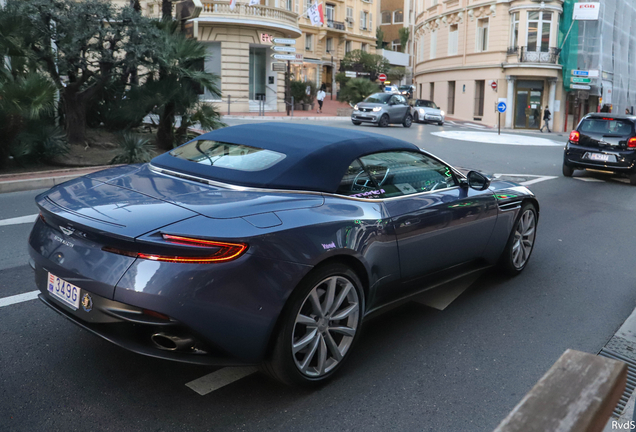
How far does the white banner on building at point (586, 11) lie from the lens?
1560 inches

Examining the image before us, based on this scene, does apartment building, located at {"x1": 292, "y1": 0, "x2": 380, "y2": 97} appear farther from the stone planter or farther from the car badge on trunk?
the car badge on trunk

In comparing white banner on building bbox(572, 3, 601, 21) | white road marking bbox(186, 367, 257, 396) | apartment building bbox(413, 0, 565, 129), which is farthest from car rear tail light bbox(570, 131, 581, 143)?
white banner on building bbox(572, 3, 601, 21)

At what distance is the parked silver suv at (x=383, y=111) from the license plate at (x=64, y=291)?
25737 mm

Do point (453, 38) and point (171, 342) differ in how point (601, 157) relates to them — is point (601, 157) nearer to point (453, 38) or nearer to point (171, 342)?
Result: point (171, 342)

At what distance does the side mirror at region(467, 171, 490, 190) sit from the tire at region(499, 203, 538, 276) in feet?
2.29

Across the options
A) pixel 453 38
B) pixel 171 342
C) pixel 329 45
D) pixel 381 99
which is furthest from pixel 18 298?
pixel 329 45

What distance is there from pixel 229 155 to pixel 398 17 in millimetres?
87686

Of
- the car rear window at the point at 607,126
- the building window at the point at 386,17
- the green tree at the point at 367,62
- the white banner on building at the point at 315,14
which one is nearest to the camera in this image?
the car rear window at the point at 607,126

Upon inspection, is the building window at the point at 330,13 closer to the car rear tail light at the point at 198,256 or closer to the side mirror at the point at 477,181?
the side mirror at the point at 477,181

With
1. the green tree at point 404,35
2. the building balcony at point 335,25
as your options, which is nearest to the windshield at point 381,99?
the building balcony at point 335,25

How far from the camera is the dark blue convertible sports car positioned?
2912 millimetres

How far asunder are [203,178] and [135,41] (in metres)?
9.80

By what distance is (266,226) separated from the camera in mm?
3117

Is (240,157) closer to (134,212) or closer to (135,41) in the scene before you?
(134,212)
